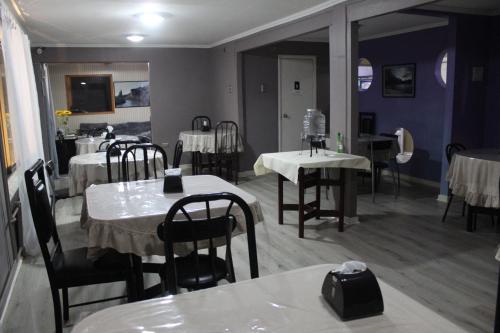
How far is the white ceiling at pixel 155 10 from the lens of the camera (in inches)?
160

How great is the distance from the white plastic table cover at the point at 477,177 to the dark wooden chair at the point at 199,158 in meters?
3.62

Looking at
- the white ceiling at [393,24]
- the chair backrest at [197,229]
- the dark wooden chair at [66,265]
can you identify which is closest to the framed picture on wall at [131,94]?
the white ceiling at [393,24]

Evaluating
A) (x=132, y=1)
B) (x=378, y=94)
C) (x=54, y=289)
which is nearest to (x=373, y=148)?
(x=378, y=94)

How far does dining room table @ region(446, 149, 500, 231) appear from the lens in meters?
3.69

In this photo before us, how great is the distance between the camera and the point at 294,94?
7129 millimetres

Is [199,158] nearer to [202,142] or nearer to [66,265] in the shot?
[202,142]

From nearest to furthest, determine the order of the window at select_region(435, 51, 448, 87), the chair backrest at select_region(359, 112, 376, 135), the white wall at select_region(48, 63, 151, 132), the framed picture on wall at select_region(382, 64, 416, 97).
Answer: the window at select_region(435, 51, 448, 87), the framed picture on wall at select_region(382, 64, 416, 97), the chair backrest at select_region(359, 112, 376, 135), the white wall at select_region(48, 63, 151, 132)

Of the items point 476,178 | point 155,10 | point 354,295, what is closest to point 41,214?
point 354,295

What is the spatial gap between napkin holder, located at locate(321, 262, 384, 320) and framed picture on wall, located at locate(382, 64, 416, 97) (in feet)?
18.4

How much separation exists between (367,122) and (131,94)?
5764 mm

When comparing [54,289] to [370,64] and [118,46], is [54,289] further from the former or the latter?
[370,64]

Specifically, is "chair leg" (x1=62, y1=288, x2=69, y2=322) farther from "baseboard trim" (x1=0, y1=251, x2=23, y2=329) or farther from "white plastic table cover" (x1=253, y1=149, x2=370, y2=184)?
"white plastic table cover" (x1=253, y1=149, x2=370, y2=184)

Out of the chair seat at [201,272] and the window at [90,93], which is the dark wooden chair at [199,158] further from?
the chair seat at [201,272]

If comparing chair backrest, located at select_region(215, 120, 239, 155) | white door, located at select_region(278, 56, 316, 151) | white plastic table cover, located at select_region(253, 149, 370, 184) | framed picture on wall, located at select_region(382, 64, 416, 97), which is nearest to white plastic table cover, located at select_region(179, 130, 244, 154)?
chair backrest, located at select_region(215, 120, 239, 155)
